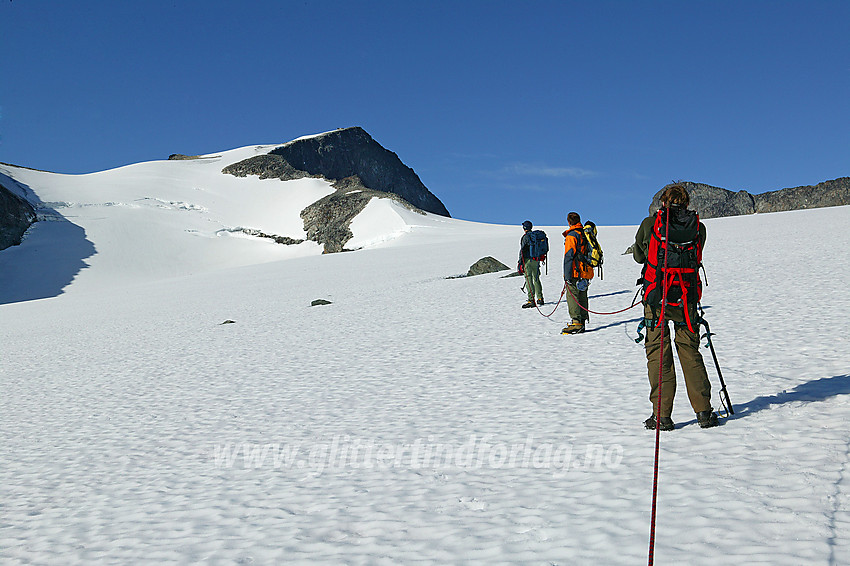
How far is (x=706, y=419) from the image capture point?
213 inches

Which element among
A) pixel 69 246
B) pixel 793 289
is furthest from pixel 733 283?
pixel 69 246

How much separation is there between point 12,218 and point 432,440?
60.5 meters

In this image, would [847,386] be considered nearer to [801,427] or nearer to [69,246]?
[801,427]

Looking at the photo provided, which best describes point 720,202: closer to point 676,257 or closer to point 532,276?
point 532,276

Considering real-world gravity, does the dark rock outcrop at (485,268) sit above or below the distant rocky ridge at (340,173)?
below

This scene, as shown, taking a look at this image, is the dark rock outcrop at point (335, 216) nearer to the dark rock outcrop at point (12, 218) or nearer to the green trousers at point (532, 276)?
the dark rock outcrop at point (12, 218)

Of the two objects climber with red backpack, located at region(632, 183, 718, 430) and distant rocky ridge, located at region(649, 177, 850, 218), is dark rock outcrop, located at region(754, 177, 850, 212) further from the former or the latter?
climber with red backpack, located at region(632, 183, 718, 430)

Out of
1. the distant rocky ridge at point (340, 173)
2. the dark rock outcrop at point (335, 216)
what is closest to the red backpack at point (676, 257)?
the dark rock outcrop at point (335, 216)

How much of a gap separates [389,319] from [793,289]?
9808 mm

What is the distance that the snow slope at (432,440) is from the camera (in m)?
3.83

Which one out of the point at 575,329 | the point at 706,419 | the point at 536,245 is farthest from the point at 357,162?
the point at 706,419

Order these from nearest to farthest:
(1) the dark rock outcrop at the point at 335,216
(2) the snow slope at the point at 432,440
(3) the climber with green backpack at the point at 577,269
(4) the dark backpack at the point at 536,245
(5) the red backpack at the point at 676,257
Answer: (2) the snow slope at the point at 432,440 → (5) the red backpack at the point at 676,257 → (3) the climber with green backpack at the point at 577,269 → (4) the dark backpack at the point at 536,245 → (1) the dark rock outcrop at the point at 335,216

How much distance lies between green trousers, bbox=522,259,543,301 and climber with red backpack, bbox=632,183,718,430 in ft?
28.8

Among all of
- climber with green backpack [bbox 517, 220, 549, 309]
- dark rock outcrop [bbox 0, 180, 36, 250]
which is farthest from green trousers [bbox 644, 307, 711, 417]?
dark rock outcrop [bbox 0, 180, 36, 250]
